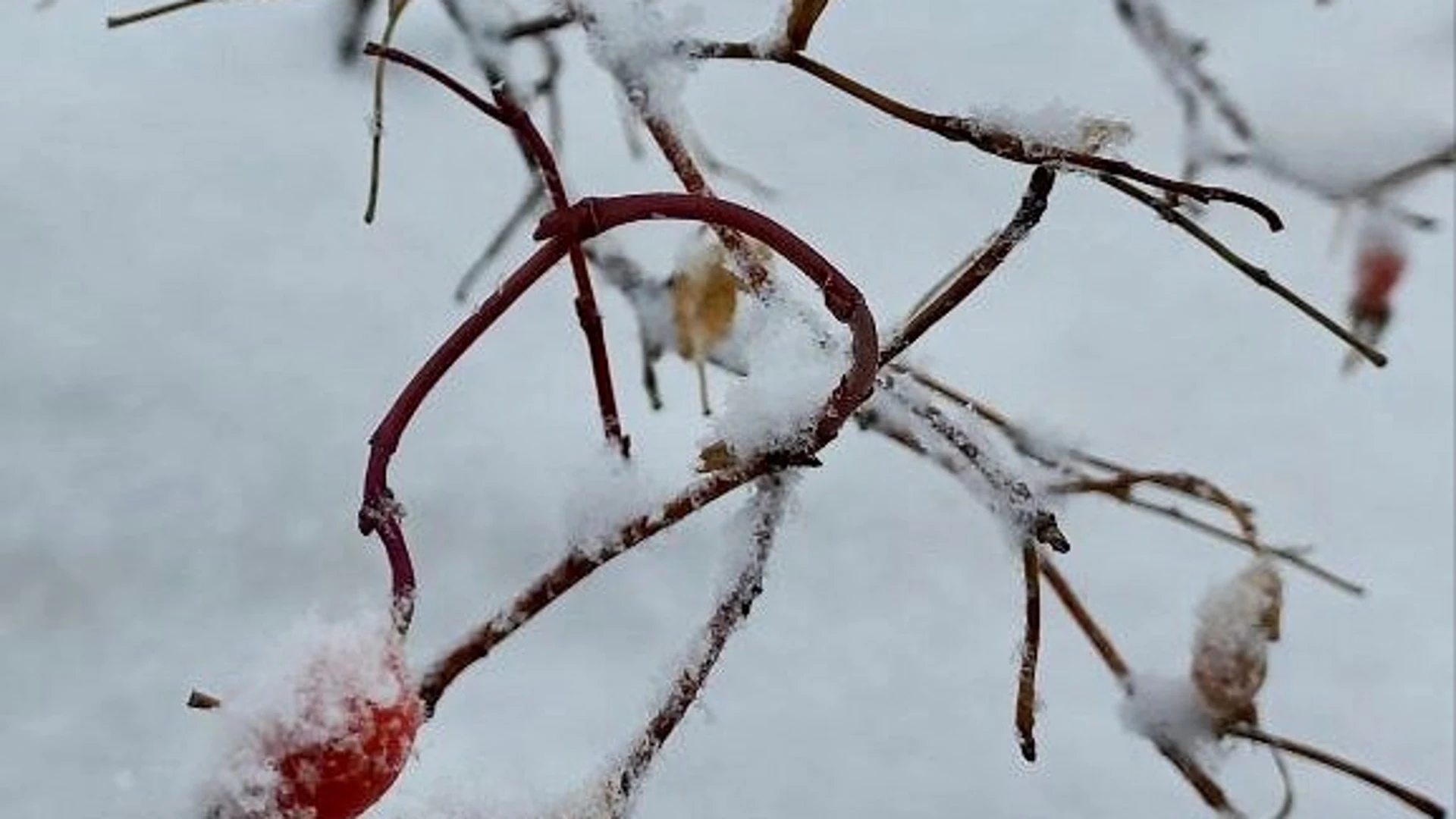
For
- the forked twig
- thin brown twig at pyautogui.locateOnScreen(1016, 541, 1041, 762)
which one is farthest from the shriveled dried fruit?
the forked twig

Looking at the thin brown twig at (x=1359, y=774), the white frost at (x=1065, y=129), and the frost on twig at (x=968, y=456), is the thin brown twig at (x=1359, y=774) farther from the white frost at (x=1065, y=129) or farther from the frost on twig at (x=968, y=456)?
the white frost at (x=1065, y=129)

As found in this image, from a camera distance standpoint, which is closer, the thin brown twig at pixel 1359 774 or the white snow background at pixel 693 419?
the thin brown twig at pixel 1359 774

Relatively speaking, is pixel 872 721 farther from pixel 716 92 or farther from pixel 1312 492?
pixel 716 92

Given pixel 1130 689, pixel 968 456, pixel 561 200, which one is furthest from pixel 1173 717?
pixel 561 200

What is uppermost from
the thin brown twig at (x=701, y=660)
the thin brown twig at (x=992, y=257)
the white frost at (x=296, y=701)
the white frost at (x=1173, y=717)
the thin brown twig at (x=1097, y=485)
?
the thin brown twig at (x=1097, y=485)

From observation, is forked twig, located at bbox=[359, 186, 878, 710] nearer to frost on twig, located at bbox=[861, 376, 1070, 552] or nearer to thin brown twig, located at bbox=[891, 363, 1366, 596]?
frost on twig, located at bbox=[861, 376, 1070, 552]

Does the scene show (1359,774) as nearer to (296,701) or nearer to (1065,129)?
(1065,129)

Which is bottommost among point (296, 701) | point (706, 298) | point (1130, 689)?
point (296, 701)

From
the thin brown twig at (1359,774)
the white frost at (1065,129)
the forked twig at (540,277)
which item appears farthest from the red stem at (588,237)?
the thin brown twig at (1359,774)
